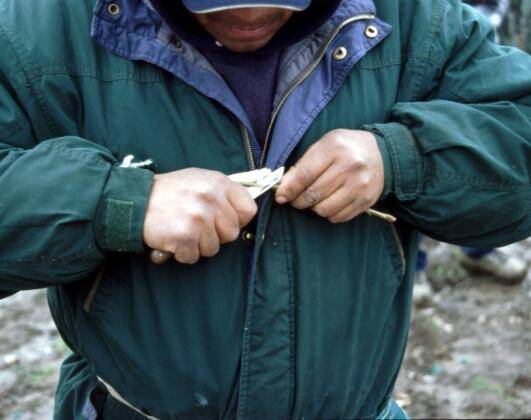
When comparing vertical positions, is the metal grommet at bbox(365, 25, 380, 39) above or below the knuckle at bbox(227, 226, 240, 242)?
above

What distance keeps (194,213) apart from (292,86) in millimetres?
433

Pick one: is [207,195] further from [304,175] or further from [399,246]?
[399,246]

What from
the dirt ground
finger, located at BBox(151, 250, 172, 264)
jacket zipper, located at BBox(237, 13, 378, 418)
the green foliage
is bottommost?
the dirt ground

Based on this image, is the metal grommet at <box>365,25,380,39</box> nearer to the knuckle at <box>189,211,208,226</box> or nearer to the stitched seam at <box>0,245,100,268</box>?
the knuckle at <box>189,211,208,226</box>

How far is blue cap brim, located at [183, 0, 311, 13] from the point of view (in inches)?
70.5

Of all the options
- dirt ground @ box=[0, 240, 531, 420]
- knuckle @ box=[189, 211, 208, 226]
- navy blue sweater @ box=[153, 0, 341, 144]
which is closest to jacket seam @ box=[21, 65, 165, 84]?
navy blue sweater @ box=[153, 0, 341, 144]

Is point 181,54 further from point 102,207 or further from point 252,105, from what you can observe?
point 102,207

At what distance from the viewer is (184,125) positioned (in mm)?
1999

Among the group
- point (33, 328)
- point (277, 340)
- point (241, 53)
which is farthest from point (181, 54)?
point (33, 328)

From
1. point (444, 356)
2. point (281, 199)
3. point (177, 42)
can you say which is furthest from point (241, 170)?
point (444, 356)

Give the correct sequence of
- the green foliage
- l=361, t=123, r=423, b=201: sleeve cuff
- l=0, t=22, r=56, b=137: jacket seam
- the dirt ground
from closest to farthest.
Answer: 1. l=0, t=22, r=56, b=137: jacket seam
2. l=361, t=123, r=423, b=201: sleeve cuff
3. the dirt ground
4. the green foliage

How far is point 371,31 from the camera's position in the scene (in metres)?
2.07

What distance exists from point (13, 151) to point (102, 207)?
0.23 meters

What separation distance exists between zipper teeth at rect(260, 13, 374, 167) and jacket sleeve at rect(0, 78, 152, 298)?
0.33 m
